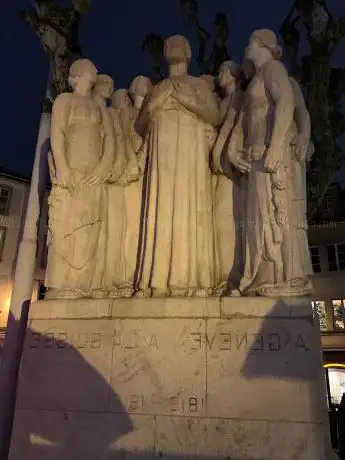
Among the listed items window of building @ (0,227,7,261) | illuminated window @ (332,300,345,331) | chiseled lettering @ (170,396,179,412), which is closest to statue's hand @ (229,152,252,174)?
chiseled lettering @ (170,396,179,412)

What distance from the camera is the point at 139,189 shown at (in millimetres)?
6652

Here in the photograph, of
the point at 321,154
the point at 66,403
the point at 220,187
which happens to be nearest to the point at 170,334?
the point at 66,403

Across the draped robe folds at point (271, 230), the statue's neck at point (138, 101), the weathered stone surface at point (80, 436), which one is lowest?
the weathered stone surface at point (80, 436)

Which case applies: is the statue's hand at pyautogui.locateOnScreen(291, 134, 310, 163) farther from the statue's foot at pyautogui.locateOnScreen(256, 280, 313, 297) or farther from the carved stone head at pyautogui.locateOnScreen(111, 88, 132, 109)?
the carved stone head at pyautogui.locateOnScreen(111, 88, 132, 109)

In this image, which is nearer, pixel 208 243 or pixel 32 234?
pixel 208 243

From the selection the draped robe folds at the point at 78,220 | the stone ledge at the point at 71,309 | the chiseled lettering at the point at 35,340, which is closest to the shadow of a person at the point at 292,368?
the stone ledge at the point at 71,309

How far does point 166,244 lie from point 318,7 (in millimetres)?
12804

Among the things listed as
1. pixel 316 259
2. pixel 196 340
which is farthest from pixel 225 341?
pixel 316 259

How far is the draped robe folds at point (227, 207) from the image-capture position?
5.90 m

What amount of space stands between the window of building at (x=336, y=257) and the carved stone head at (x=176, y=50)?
22715 millimetres

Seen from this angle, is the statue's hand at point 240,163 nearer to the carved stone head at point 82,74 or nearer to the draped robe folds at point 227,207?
the draped robe folds at point 227,207

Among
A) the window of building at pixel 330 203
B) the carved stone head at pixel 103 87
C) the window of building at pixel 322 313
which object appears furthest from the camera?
the window of building at pixel 330 203

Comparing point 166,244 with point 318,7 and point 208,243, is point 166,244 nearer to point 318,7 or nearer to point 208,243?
point 208,243

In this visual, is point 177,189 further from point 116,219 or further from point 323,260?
point 323,260
